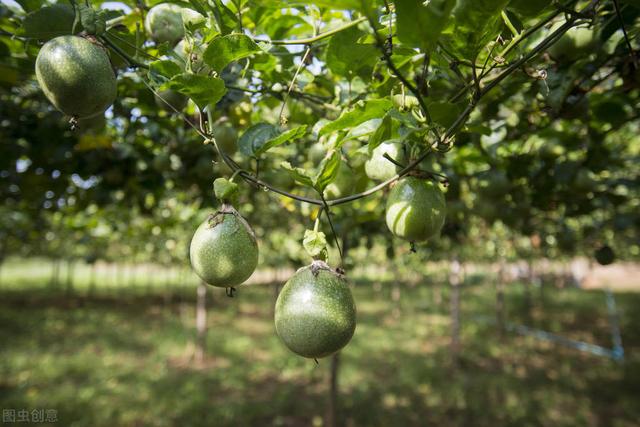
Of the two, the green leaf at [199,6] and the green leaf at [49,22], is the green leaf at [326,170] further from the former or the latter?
the green leaf at [49,22]

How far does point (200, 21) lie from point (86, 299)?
75.1 ft

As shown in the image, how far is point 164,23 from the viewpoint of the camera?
126cm

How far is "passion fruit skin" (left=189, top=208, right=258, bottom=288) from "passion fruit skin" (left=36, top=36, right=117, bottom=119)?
0.38 m

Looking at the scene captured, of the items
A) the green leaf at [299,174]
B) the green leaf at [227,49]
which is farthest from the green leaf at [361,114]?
the green leaf at [227,49]

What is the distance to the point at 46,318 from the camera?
14.5m

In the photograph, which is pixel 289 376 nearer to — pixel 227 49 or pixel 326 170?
pixel 326 170

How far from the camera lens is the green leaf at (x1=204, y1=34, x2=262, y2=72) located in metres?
0.87

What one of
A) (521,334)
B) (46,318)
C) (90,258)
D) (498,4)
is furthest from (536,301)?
(498,4)

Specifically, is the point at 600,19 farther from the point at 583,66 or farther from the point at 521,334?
the point at 521,334

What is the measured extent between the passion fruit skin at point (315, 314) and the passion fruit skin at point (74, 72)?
24.5 inches

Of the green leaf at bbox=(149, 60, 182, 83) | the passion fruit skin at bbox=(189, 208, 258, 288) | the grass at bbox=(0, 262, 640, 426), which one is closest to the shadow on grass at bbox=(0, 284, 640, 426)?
the grass at bbox=(0, 262, 640, 426)

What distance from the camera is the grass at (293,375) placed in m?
6.82

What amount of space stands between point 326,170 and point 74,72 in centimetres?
58

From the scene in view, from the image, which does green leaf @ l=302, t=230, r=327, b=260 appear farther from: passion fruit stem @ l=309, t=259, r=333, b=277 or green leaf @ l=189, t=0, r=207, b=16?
green leaf @ l=189, t=0, r=207, b=16
